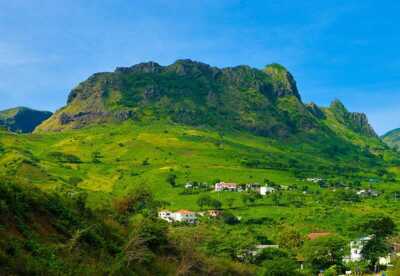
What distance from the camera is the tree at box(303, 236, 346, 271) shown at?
8144 cm

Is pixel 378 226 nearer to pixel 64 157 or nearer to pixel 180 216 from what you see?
pixel 180 216

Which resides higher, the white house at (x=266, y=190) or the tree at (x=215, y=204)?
the white house at (x=266, y=190)

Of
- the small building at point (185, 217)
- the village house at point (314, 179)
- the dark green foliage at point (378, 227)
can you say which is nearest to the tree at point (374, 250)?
the dark green foliage at point (378, 227)

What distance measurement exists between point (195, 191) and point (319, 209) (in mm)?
40496

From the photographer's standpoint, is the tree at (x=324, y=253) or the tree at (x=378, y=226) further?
the tree at (x=378, y=226)

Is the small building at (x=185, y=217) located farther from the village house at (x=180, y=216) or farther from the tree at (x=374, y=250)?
the tree at (x=374, y=250)

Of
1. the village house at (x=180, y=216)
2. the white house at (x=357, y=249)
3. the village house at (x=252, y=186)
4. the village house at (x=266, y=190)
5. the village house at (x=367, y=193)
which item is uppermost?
the village house at (x=252, y=186)

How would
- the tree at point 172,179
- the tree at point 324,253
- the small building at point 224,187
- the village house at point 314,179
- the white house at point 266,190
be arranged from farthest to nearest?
the village house at point 314,179 → the tree at point 172,179 → the small building at point 224,187 → the white house at point 266,190 → the tree at point 324,253

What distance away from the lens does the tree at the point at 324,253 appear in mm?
81438

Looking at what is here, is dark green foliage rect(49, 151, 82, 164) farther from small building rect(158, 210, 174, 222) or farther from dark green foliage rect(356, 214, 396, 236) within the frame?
dark green foliage rect(356, 214, 396, 236)

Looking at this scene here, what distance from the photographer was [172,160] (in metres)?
198

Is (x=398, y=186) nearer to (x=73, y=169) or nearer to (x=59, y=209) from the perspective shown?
(x=73, y=169)

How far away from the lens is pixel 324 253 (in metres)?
81.8

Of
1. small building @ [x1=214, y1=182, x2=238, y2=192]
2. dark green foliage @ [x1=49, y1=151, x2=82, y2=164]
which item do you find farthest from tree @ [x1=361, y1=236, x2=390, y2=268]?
dark green foliage @ [x1=49, y1=151, x2=82, y2=164]
